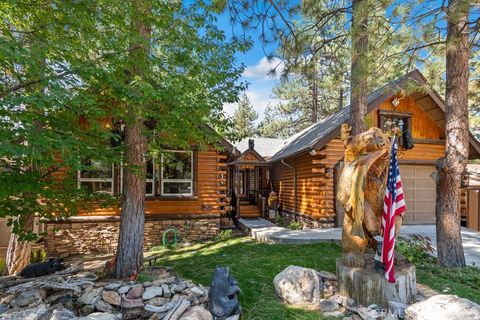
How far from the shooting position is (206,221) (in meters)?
9.88

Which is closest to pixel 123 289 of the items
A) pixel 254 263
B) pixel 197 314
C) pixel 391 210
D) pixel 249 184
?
pixel 197 314

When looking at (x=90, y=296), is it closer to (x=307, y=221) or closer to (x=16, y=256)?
(x=16, y=256)

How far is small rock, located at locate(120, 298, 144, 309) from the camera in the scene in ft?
14.8

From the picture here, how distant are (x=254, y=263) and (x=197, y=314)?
239 cm

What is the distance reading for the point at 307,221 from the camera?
11391 millimetres

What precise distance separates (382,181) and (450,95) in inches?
121

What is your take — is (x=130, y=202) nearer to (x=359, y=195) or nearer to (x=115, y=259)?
(x=115, y=259)

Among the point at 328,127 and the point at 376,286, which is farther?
the point at 328,127

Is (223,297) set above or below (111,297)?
above

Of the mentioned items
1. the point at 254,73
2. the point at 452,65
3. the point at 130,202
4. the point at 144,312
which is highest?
the point at 254,73

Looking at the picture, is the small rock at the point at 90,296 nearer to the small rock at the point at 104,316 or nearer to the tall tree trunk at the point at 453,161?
the small rock at the point at 104,316

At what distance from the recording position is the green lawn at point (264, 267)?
14.5ft

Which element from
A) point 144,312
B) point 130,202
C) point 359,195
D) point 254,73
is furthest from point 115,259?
point 254,73

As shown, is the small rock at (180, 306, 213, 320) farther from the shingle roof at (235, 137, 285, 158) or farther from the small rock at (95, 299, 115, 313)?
the shingle roof at (235, 137, 285, 158)
